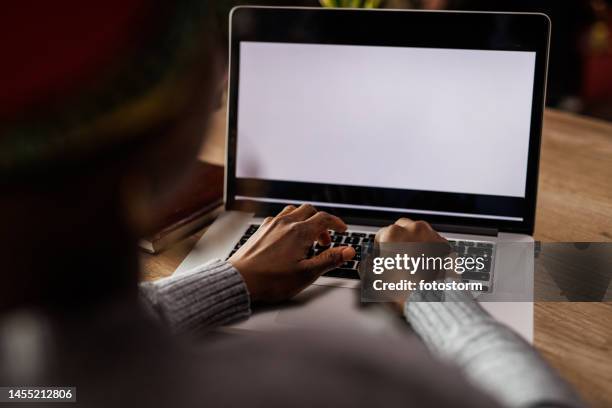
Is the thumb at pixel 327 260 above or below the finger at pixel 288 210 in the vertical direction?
below

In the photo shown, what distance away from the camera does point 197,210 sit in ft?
3.36

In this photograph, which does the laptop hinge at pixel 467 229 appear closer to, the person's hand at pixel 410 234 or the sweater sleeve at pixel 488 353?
the person's hand at pixel 410 234

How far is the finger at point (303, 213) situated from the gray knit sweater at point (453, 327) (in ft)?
0.46

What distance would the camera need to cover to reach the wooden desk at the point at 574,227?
2.30 feet

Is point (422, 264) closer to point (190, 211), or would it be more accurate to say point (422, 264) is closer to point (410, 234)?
point (410, 234)

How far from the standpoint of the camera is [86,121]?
28cm

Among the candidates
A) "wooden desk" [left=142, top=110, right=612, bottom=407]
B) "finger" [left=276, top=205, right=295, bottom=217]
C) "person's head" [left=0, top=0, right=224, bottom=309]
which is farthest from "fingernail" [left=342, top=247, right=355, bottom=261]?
"person's head" [left=0, top=0, right=224, bottom=309]

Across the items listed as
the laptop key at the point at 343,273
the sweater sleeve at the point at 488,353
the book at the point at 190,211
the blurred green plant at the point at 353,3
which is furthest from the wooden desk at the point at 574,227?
the blurred green plant at the point at 353,3

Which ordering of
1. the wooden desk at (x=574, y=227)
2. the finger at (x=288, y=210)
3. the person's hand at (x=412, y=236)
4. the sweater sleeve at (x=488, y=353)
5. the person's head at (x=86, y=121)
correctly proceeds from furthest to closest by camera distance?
the finger at (x=288, y=210) → the person's hand at (x=412, y=236) → the wooden desk at (x=574, y=227) → the sweater sleeve at (x=488, y=353) → the person's head at (x=86, y=121)

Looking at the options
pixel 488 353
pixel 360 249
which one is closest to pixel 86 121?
pixel 488 353

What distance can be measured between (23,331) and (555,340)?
2.03 feet

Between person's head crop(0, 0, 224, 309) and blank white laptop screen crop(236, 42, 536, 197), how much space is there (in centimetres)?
67

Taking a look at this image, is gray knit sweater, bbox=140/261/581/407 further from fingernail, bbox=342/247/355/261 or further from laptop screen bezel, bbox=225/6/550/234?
laptop screen bezel, bbox=225/6/550/234

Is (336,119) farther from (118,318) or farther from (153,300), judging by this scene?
(118,318)
